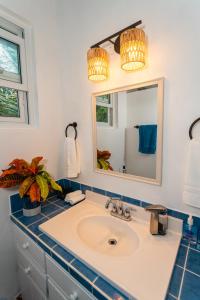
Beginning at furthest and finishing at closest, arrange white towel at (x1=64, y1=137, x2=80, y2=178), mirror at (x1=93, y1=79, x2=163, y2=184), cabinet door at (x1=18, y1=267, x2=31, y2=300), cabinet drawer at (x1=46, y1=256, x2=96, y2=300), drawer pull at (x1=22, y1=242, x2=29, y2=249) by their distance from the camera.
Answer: white towel at (x1=64, y1=137, x2=80, y2=178) < cabinet door at (x1=18, y1=267, x2=31, y2=300) < drawer pull at (x1=22, y1=242, x2=29, y2=249) < mirror at (x1=93, y1=79, x2=163, y2=184) < cabinet drawer at (x1=46, y1=256, x2=96, y2=300)

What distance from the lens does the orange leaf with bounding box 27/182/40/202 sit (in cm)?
108

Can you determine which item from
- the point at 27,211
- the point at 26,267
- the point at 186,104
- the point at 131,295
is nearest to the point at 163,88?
the point at 186,104

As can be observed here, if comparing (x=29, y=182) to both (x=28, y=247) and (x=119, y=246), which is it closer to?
(x=28, y=247)

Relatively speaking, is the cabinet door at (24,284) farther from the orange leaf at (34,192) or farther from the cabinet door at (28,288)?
the orange leaf at (34,192)

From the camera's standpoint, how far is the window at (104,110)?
1206mm

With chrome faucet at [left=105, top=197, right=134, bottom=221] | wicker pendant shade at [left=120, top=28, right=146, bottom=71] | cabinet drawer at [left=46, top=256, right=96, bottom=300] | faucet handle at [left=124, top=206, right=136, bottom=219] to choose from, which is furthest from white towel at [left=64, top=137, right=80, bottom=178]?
wicker pendant shade at [left=120, top=28, right=146, bottom=71]

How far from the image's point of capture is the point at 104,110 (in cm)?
124

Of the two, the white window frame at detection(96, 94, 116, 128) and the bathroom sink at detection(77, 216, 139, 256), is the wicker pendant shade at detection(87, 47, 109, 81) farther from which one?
the bathroom sink at detection(77, 216, 139, 256)

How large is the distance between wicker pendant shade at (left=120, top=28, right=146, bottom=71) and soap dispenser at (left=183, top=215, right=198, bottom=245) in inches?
37.0

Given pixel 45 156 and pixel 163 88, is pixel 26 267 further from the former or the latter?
pixel 163 88

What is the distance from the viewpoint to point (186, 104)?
2.81ft

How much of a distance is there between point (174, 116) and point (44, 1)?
1.49 metres

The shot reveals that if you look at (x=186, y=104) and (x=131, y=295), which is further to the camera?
(x=186, y=104)

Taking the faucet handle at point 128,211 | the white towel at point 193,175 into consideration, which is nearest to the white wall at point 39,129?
the faucet handle at point 128,211
